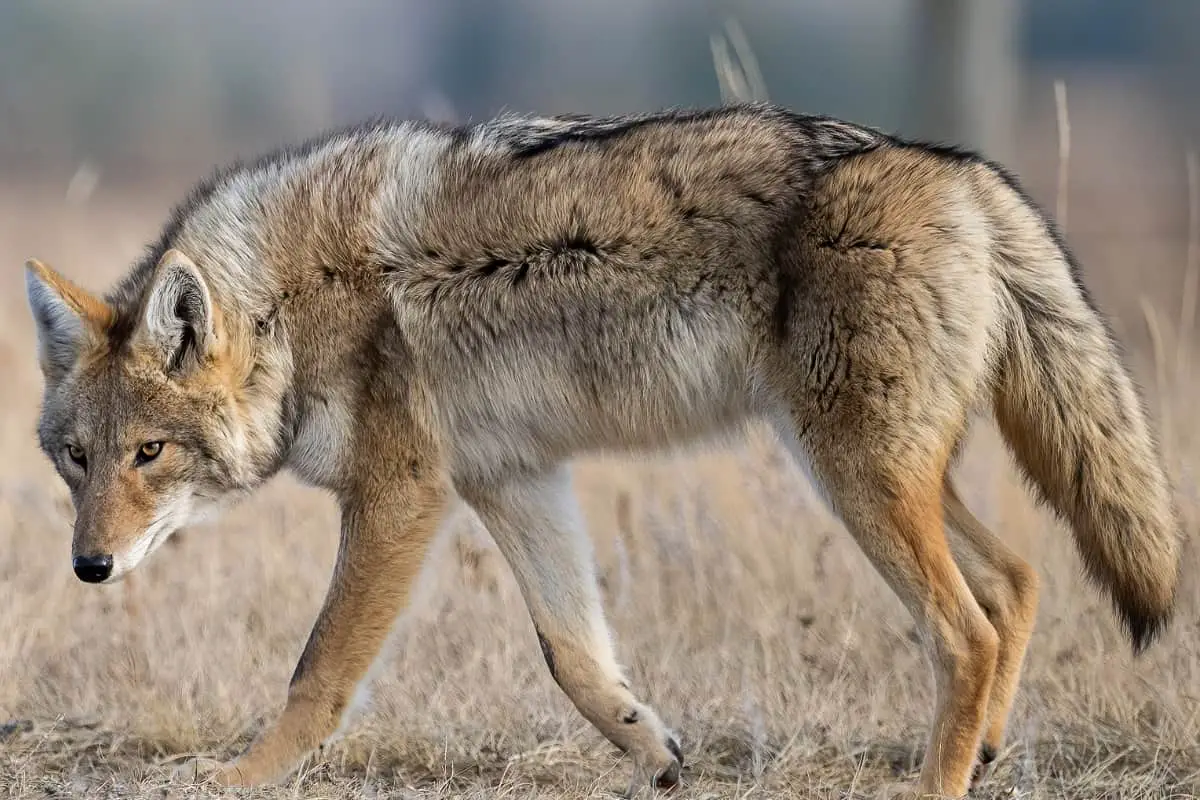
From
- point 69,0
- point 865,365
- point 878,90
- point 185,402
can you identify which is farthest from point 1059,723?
point 69,0

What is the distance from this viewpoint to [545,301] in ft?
16.0

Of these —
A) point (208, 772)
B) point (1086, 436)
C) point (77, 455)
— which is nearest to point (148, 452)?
point (77, 455)

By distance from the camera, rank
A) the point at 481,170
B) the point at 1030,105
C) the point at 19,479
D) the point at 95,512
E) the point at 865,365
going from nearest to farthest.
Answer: the point at 865,365 → the point at 95,512 → the point at 481,170 → the point at 19,479 → the point at 1030,105

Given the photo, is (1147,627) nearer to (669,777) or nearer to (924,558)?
(924,558)

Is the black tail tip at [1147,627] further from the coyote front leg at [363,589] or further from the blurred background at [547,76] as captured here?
the blurred background at [547,76]

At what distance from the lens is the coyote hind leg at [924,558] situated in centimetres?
442

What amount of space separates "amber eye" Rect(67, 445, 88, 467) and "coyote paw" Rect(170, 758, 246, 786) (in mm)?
1011

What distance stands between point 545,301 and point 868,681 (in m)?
2.03

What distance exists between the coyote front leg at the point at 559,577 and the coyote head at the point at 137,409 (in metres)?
0.88

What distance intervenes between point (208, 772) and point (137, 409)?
115cm

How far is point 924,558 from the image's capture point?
445cm

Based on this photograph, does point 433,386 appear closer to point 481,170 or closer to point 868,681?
point 481,170

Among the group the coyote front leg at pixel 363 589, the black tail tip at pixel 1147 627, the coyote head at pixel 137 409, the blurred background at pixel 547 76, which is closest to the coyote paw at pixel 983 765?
the black tail tip at pixel 1147 627

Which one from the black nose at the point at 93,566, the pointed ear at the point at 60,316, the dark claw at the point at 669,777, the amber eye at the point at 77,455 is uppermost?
the pointed ear at the point at 60,316
